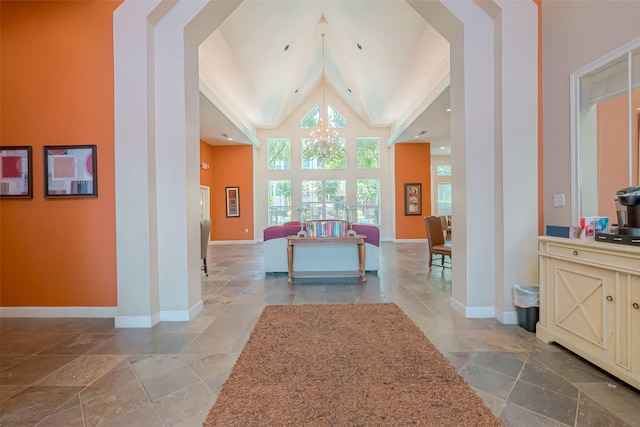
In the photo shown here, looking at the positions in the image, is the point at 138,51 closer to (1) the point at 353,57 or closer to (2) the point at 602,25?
(2) the point at 602,25

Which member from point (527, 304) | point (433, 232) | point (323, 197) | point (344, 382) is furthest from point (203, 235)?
point (323, 197)

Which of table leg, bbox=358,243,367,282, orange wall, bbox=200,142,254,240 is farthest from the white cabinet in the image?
orange wall, bbox=200,142,254,240

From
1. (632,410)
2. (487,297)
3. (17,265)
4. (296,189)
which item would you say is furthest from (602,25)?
(296,189)

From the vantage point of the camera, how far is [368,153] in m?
9.28

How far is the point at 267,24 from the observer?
5.28 m

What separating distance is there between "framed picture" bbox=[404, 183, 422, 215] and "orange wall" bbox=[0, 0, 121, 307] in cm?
798

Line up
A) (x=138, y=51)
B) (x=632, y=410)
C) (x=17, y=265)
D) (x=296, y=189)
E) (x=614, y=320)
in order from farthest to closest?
1. (x=296, y=189)
2. (x=17, y=265)
3. (x=138, y=51)
4. (x=614, y=320)
5. (x=632, y=410)

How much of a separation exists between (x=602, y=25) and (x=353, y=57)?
5.32m

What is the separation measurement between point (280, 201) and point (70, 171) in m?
6.74

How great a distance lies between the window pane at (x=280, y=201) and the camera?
30.5 feet

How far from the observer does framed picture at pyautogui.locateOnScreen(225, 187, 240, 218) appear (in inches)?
356

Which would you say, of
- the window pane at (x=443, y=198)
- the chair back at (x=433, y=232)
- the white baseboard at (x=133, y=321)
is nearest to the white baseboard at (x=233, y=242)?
the chair back at (x=433, y=232)

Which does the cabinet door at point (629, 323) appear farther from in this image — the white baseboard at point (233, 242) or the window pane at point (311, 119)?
the window pane at point (311, 119)

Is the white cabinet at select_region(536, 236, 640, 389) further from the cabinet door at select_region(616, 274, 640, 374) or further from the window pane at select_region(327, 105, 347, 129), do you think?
the window pane at select_region(327, 105, 347, 129)
